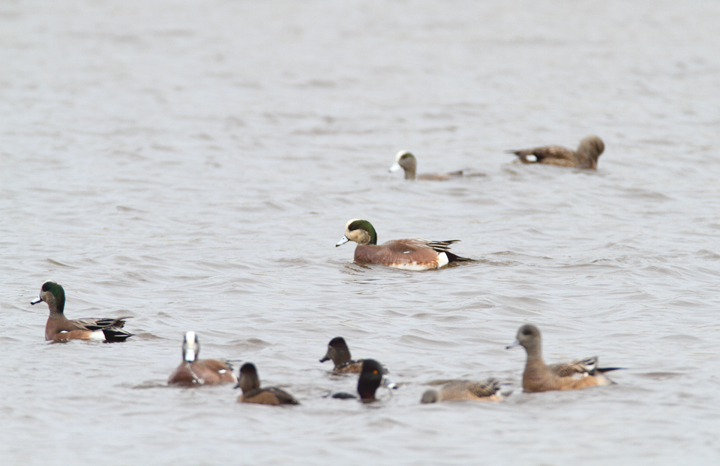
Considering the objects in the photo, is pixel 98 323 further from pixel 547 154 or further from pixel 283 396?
pixel 547 154

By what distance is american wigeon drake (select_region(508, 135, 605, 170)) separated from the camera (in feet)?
68.4

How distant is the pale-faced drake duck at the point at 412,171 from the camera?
1978cm

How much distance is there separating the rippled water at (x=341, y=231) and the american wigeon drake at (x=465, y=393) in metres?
0.11

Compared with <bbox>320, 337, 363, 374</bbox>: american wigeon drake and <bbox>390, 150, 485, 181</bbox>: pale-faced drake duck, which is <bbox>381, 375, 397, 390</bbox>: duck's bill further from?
<bbox>390, 150, 485, 181</bbox>: pale-faced drake duck

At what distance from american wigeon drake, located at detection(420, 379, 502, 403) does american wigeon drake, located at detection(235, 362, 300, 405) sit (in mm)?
1132

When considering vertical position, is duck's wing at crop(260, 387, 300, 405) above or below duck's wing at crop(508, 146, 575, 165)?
below

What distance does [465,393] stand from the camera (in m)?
8.10

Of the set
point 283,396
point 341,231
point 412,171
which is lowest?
point 283,396

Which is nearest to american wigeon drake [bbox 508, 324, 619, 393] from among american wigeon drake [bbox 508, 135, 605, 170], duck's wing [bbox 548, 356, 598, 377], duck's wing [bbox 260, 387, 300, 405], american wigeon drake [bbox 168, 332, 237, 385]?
duck's wing [bbox 548, 356, 598, 377]

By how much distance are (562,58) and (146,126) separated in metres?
16.1

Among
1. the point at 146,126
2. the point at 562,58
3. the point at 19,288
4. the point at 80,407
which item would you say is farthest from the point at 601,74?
the point at 80,407

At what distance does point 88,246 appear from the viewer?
14.3 metres

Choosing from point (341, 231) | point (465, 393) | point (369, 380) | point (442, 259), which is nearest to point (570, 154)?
point (341, 231)

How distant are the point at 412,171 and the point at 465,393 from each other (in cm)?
1214
